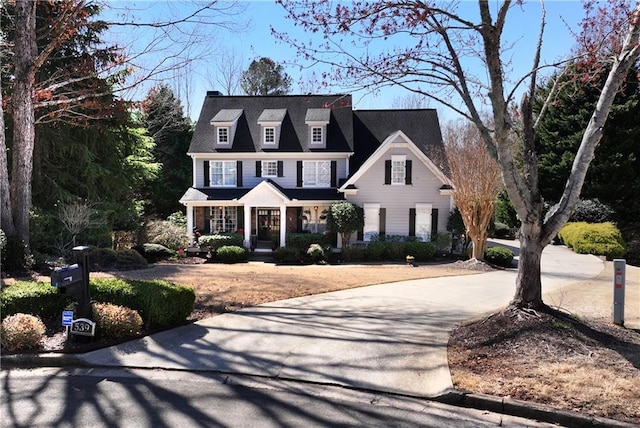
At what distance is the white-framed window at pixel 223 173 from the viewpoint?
84.2 feet

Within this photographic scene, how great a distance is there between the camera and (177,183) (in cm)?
3319

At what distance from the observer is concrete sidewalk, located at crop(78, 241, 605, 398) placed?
5.30 metres

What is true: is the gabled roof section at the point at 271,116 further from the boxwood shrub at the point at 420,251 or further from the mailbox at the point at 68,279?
the mailbox at the point at 68,279

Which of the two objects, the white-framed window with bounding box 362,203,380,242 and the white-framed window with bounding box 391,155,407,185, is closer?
the white-framed window with bounding box 391,155,407,185

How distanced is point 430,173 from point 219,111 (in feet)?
43.5

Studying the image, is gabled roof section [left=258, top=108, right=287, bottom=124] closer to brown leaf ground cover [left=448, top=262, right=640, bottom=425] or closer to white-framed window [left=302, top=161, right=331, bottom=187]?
white-framed window [left=302, top=161, right=331, bottom=187]

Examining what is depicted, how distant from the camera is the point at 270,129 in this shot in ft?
84.6

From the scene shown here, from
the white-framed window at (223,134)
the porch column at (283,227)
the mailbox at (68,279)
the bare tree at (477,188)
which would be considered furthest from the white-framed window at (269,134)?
the mailbox at (68,279)

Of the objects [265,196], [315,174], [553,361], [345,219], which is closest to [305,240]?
[345,219]

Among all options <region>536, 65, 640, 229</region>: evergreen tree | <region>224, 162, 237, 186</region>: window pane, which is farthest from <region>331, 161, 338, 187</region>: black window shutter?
<region>536, 65, 640, 229</region>: evergreen tree

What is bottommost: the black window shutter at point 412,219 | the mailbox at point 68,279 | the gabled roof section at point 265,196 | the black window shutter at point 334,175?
the mailbox at point 68,279

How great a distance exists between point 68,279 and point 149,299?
1267 mm

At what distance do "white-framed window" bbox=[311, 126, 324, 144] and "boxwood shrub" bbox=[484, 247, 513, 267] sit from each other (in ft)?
37.0

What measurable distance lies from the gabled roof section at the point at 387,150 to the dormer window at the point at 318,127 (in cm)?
305
